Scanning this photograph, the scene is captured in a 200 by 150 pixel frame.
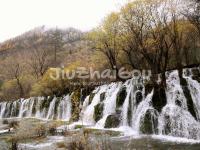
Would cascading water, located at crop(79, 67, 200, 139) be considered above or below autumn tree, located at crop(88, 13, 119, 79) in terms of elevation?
below

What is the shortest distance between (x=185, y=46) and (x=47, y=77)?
837 inches

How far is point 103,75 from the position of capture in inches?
1721

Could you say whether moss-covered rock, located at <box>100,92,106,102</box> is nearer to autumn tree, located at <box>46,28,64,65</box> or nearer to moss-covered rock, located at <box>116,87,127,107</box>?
moss-covered rock, located at <box>116,87,127,107</box>

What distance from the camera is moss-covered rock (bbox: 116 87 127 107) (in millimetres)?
23656

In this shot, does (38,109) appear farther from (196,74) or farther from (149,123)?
(149,123)

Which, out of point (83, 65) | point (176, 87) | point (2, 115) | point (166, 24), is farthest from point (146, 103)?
point (2, 115)

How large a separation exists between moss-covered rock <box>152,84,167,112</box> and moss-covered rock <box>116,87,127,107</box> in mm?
3135

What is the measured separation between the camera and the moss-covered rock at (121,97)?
23656mm

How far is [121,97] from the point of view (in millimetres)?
23984

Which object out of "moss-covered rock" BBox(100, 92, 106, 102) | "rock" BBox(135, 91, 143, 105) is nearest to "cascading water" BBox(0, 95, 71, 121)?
"moss-covered rock" BBox(100, 92, 106, 102)

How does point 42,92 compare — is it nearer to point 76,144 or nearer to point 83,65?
point 83,65

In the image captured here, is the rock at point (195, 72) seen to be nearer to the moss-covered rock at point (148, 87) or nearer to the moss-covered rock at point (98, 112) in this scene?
the moss-covered rock at point (148, 87)

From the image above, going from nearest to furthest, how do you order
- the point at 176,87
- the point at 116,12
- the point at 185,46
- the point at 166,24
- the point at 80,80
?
the point at 176,87 < the point at 166,24 < the point at 116,12 < the point at 185,46 < the point at 80,80

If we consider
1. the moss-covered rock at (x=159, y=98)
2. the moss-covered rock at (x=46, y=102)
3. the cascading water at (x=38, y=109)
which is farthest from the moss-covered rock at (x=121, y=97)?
the moss-covered rock at (x=46, y=102)
